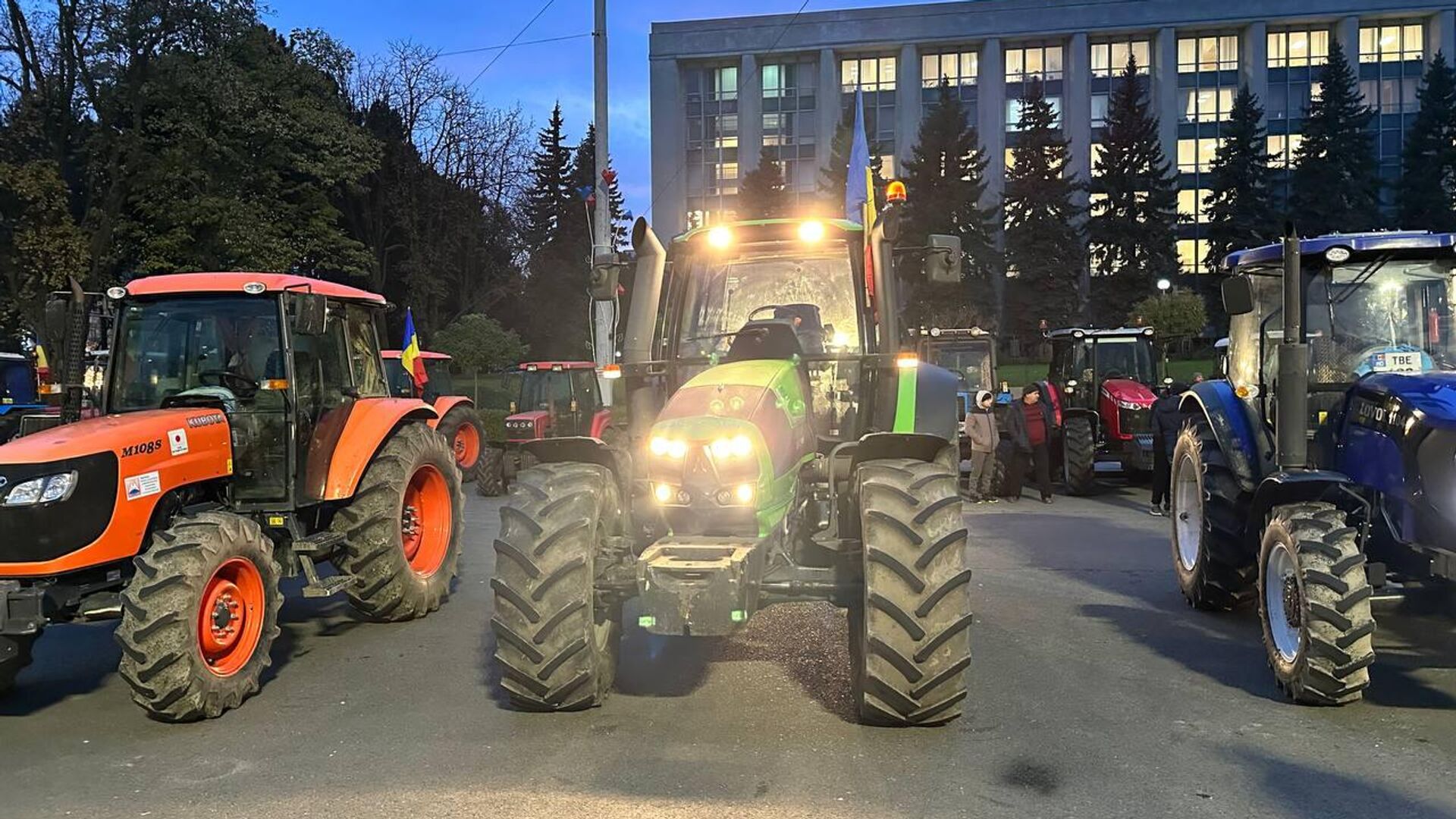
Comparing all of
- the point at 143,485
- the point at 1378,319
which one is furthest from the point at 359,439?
the point at 1378,319

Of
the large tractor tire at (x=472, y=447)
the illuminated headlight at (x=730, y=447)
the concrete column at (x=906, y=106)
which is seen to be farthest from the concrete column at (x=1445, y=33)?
the illuminated headlight at (x=730, y=447)

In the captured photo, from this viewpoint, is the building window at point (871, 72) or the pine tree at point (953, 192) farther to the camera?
the building window at point (871, 72)

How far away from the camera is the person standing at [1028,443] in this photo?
1396 centimetres

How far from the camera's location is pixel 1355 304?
6.12m

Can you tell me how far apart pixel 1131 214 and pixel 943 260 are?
1740 inches

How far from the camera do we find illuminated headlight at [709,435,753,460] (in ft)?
15.6

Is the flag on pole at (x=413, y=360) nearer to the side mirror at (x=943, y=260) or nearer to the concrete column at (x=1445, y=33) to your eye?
the side mirror at (x=943, y=260)

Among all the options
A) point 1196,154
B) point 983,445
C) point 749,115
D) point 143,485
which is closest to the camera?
point 143,485

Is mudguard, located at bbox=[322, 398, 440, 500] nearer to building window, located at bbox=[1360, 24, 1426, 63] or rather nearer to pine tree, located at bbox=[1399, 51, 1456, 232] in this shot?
pine tree, located at bbox=[1399, 51, 1456, 232]

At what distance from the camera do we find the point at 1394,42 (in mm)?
50469

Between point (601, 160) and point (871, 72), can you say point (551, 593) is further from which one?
point (871, 72)

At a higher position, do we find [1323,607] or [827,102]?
[827,102]

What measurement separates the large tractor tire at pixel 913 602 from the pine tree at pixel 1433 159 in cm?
4981

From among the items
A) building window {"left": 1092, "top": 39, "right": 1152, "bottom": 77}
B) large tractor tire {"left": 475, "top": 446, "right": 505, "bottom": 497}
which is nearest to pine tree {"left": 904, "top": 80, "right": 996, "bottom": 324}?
building window {"left": 1092, "top": 39, "right": 1152, "bottom": 77}
